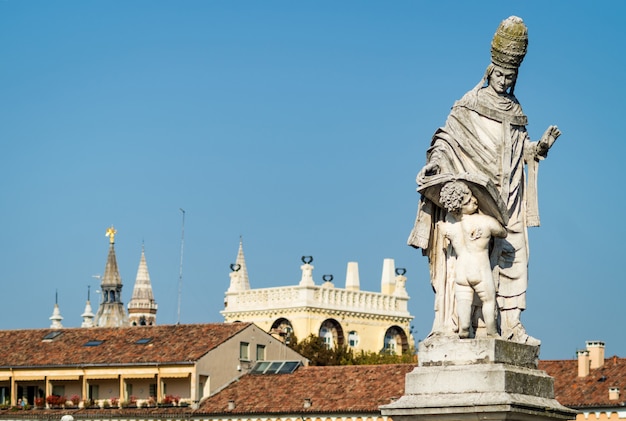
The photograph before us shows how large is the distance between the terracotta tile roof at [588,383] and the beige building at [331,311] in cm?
5126

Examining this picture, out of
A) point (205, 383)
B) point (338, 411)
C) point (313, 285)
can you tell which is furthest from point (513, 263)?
point (313, 285)

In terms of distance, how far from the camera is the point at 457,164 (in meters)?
16.9

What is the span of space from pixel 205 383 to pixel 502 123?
77401 mm

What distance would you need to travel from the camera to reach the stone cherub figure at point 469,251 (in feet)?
53.6

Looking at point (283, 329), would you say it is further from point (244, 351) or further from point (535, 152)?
point (535, 152)

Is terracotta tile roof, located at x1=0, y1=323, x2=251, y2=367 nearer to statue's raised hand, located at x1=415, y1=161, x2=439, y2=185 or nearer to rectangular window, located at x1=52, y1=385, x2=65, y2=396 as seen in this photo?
rectangular window, located at x1=52, y1=385, x2=65, y2=396

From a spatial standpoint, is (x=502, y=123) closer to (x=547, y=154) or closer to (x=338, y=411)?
(x=547, y=154)

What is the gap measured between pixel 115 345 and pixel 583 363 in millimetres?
30702

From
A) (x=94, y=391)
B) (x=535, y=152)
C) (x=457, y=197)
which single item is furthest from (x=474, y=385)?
(x=94, y=391)

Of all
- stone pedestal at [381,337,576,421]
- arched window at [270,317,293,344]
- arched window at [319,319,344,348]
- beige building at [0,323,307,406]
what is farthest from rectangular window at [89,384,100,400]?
stone pedestal at [381,337,576,421]

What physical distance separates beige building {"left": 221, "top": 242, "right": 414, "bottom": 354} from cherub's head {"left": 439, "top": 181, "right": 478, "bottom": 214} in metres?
113

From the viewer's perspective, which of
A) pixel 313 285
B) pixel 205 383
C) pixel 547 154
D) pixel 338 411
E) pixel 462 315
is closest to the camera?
pixel 462 315

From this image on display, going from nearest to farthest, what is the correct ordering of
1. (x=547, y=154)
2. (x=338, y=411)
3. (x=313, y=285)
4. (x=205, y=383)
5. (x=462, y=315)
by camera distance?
1. (x=462, y=315)
2. (x=547, y=154)
3. (x=338, y=411)
4. (x=205, y=383)
5. (x=313, y=285)

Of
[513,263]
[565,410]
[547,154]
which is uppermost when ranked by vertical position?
[547,154]
